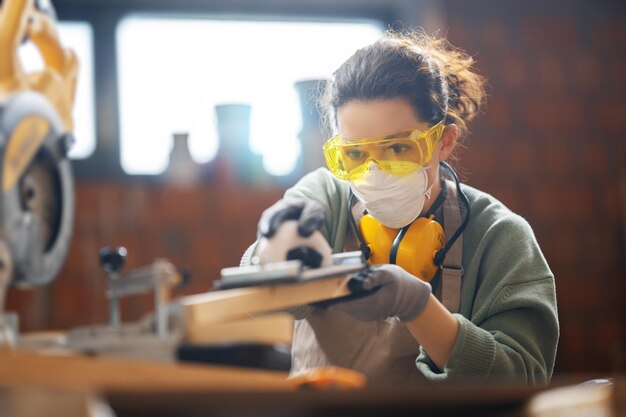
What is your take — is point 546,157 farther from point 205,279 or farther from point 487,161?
point 205,279

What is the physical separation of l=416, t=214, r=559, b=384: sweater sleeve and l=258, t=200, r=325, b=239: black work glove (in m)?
0.48

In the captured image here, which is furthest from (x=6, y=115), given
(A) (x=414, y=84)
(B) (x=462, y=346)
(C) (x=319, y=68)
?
(C) (x=319, y=68)

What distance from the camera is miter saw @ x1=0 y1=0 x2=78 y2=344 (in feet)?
3.44

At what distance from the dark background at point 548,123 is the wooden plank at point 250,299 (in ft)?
8.75

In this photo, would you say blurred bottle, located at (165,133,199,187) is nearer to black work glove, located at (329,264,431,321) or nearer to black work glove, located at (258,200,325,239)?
black work glove, located at (329,264,431,321)

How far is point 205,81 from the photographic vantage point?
4184 mm

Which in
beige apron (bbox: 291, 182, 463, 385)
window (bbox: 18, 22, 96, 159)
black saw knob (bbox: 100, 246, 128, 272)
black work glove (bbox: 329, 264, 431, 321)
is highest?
window (bbox: 18, 22, 96, 159)

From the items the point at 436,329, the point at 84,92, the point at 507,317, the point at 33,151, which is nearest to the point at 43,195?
the point at 33,151

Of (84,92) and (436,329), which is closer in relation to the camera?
(436,329)

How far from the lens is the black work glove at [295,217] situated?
1383 millimetres

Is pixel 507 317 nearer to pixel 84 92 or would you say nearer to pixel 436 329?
pixel 436 329

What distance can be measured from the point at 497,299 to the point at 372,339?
0.99 feet

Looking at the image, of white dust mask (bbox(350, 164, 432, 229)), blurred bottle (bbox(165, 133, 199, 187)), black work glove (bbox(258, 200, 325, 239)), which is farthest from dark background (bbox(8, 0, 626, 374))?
black work glove (bbox(258, 200, 325, 239))

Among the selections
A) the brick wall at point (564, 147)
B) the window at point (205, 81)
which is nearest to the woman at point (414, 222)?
the window at point (205, 81)
